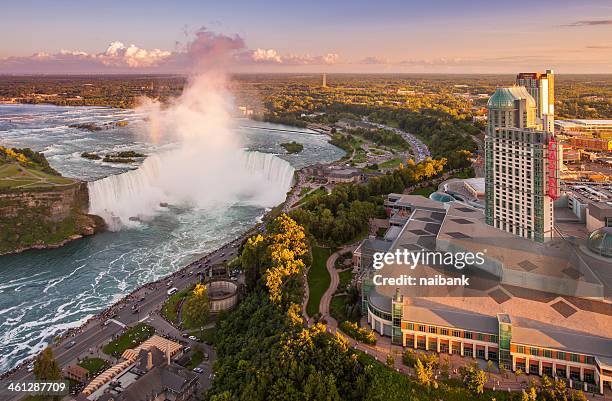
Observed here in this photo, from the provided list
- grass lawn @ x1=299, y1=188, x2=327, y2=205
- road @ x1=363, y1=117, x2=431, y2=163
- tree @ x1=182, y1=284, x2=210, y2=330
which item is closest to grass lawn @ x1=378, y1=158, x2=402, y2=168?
road @ x1=363, y1=117, x2=431, y2=163

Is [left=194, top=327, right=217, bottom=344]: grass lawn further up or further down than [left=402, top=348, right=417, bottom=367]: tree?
further down

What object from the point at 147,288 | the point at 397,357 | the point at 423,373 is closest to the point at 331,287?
the point at 397,357

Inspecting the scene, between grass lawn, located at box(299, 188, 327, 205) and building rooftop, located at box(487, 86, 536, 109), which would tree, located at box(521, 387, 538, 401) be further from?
grass lawn, located at box(299, 188, 327, 205)

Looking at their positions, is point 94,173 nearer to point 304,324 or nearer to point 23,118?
point 304,324

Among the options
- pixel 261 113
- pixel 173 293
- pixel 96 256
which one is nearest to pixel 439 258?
pixel 173 293

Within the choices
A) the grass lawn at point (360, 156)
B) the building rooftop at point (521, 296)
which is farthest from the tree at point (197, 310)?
the grass lawn at point (360, 156)

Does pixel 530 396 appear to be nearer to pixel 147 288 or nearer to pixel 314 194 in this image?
pixel 147 288
